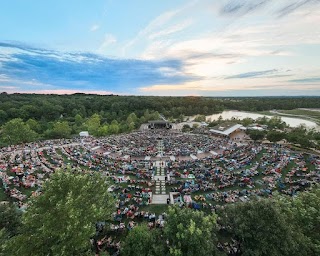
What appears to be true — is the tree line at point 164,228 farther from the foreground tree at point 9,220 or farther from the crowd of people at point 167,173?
the crowd of people at point 167,173

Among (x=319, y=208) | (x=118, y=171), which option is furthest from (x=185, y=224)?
(x=118, y=171)

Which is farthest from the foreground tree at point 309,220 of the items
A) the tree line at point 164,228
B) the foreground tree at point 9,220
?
the foreground tree at point 9,220

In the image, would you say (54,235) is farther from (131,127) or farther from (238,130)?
(238,130)

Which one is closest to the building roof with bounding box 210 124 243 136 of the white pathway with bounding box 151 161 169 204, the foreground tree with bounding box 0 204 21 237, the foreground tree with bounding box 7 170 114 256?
the white pathway with bounding box 151 161 169 204

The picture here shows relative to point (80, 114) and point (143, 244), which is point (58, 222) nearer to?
point (143, 244)

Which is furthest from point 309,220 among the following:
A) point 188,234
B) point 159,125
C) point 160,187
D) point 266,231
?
point 159,125

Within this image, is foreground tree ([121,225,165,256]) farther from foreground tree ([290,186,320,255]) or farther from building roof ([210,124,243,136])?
building roof ([210,124,243,136])
